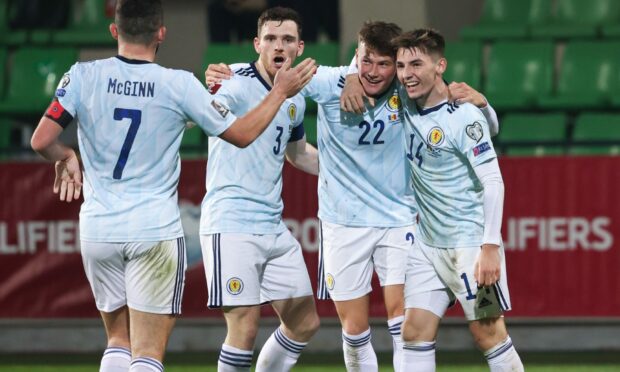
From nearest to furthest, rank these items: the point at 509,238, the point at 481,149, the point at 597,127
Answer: the point at 481,149
the point at 509,238
the point at 597,127

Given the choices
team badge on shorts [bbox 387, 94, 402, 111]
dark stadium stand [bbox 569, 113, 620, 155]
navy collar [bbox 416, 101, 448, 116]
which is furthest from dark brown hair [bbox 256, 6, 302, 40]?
dark stadium stand [bbox 569, 113, 620, 155]

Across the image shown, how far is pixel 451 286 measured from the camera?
21.3 ft

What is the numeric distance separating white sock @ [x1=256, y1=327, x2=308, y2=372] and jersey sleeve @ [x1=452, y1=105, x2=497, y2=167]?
1.53m

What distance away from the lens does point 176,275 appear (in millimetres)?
5863

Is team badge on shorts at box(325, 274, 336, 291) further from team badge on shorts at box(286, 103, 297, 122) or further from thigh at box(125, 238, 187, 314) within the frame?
thigh at box(125, 238, 187, 314)

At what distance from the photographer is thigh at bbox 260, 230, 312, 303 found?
6984mm

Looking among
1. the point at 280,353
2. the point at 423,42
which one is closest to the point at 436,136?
the point at 423,42

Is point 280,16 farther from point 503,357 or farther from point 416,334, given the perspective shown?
point 503,357

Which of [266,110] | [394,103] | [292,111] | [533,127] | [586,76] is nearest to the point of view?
[266,110]

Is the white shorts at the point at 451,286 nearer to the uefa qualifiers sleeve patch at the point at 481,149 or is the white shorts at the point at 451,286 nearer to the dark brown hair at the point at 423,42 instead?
the uefa qualifiers sleeve patch at the point at 481,149

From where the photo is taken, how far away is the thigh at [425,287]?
21.2ft

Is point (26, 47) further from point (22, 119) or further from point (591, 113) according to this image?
point (591, 113)

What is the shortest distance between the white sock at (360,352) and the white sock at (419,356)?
2.35 feet

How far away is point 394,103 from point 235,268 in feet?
4.26
